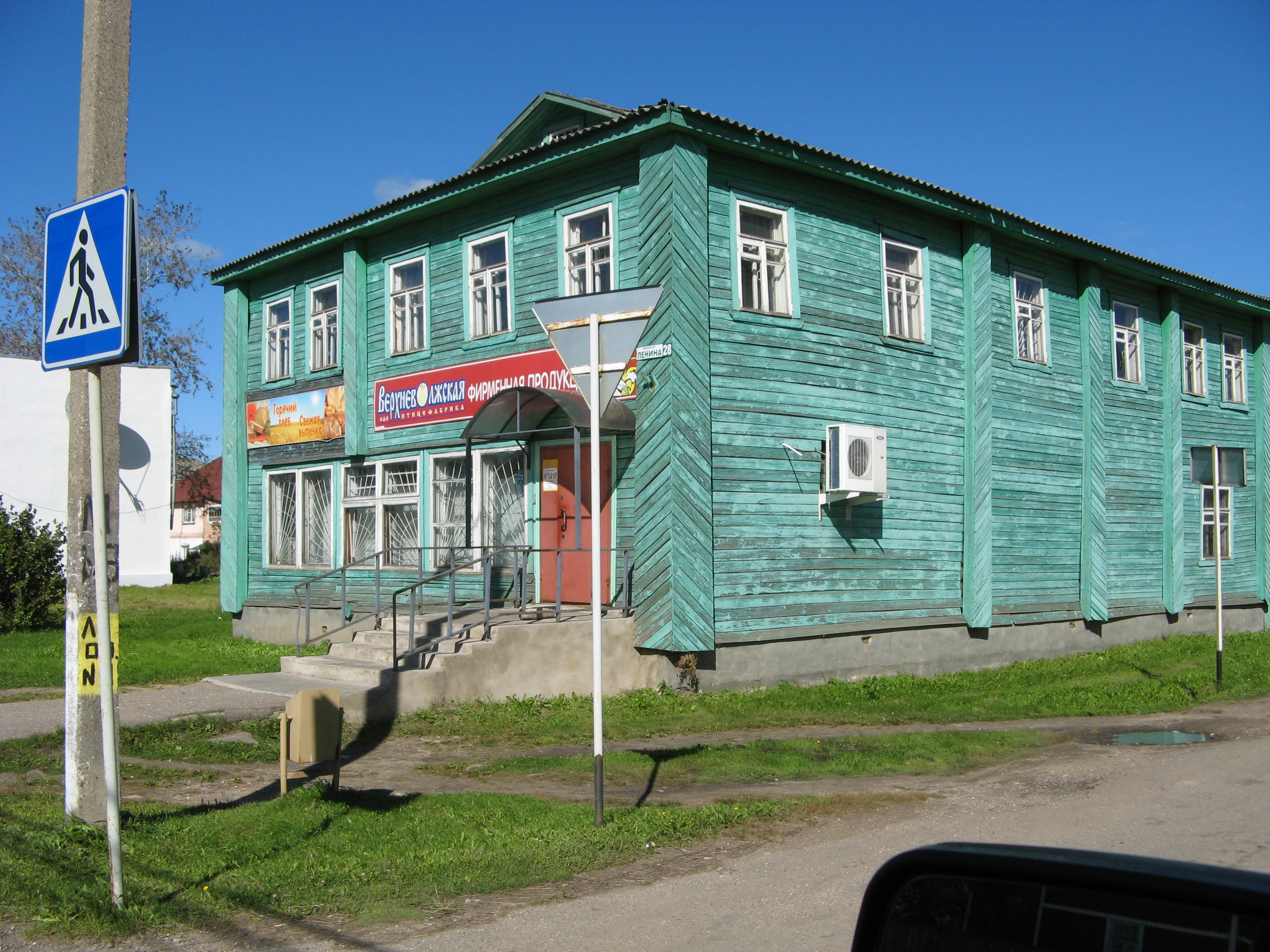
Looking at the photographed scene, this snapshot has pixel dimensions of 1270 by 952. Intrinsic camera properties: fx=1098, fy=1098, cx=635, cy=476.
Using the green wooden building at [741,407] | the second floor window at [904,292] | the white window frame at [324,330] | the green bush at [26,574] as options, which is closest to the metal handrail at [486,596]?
the green wooden building at [741,407]

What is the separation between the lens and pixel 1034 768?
9883 millimetres

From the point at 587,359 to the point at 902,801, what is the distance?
13.7 ft

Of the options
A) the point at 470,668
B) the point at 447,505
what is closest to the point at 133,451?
the point at 447,505

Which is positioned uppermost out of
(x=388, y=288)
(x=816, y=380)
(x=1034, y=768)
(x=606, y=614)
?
(x=388, y=288)

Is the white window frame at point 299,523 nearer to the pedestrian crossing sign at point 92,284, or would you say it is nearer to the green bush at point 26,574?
the green bush at point 26,574

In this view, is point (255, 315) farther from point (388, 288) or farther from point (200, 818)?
point (200, 818)

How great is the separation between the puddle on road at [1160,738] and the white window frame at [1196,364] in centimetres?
1199

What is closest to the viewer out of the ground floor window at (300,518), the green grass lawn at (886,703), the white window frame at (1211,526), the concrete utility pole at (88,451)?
the concrete utility pole at (88,451)

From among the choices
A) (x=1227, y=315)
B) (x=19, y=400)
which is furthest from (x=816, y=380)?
(x=19, y=400)

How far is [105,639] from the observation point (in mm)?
5582

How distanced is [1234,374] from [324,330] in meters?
18.7

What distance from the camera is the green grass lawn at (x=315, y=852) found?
569 centimetres

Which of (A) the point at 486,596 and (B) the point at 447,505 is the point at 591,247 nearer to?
(B) the point at 447,505

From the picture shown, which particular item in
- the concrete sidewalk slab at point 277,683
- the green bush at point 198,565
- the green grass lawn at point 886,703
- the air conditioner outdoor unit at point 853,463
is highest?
the air conditioner outdoor unit at point 853,463
